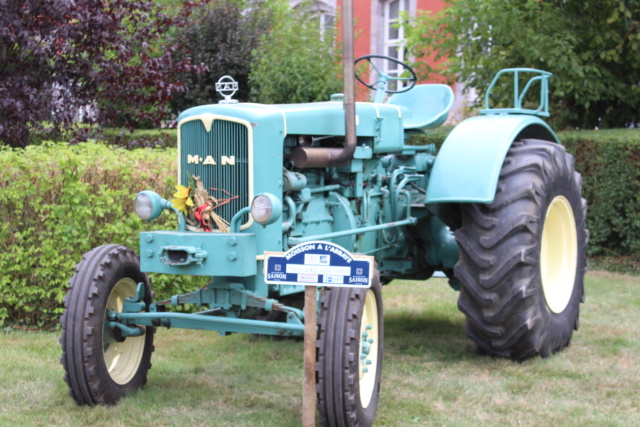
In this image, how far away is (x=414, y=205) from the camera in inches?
233

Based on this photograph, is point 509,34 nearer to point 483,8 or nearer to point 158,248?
point 483,8

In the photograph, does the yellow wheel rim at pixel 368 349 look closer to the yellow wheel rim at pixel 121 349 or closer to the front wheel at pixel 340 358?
the front wheel at pixel 340 358

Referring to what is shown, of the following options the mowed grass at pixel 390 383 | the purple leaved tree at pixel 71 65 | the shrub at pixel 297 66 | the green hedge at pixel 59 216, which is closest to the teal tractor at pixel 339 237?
the mowed grass at pixel 390 383

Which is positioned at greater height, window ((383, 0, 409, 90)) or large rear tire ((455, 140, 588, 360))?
window ((383, 0, 409, 90))

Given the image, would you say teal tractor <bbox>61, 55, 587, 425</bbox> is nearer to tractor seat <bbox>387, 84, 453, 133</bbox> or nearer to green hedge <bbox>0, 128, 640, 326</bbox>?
tractor seat <bbox>387, 84, 453, 133</bbox>

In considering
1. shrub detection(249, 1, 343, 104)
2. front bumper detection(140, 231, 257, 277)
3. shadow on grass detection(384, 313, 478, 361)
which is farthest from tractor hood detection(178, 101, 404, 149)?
shrub detection(249, 1, 343, 104)

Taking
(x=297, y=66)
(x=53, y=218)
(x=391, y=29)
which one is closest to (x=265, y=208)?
(x=53, y=218)

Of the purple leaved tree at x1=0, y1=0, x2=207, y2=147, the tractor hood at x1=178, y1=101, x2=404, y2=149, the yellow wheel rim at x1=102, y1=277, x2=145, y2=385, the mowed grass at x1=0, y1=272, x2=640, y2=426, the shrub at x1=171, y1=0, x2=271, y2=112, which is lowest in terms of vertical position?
the mowed grass at x1=0, y1=272, x2=640, y2=426

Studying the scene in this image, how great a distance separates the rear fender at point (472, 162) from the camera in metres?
5.13

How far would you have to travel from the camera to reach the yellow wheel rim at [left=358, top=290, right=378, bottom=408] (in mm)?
4250

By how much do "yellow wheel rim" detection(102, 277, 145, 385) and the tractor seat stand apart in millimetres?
2447

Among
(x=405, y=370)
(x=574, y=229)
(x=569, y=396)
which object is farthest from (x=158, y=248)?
(x=574, y=229)

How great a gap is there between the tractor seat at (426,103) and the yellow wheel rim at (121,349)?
2447 mm

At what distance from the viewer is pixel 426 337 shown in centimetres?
625
